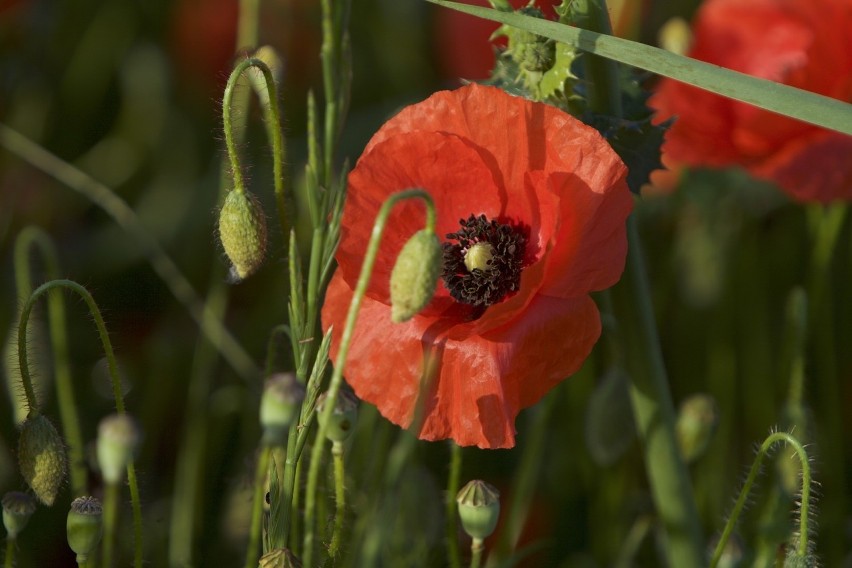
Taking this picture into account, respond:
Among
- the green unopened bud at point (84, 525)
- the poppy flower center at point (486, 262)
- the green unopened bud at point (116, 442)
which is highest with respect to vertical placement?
the green unopened bud at point (116, 442)

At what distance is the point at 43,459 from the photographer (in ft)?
2.06

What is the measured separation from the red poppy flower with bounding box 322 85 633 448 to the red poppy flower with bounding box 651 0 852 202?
0.37 metres

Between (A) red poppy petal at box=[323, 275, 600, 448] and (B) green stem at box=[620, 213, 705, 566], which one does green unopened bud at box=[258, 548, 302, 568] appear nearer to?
(A) red poppy petal at box=[323, 275, 600, 448]

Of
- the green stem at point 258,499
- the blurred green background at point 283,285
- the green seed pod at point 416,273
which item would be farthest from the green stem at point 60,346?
the green seed pod at point 416,273

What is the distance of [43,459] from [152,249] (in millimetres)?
624

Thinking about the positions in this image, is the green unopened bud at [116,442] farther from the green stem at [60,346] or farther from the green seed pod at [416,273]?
the green stem at [60,346]

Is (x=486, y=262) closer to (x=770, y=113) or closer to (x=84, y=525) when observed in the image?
(x=84, y=525)

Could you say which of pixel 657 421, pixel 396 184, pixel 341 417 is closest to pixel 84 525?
pixel 341 417

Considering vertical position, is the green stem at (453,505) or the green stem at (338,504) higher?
the green stem at (338,504)

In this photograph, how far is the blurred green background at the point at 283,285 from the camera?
3.53 ft

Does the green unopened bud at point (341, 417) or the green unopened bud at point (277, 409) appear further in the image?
the green unopened bud at point (341, 417)

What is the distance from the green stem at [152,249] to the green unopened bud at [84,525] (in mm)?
415

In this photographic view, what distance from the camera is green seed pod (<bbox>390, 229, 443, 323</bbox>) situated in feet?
1.78

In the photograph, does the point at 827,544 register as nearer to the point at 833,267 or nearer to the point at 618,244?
the point at 833,267
